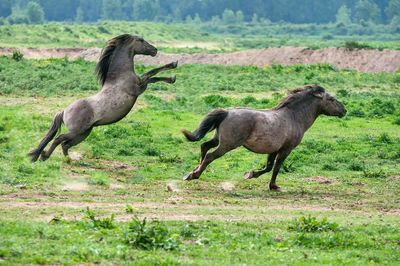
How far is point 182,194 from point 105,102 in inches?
149

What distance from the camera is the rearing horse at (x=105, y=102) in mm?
20109

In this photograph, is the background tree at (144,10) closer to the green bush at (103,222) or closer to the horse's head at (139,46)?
the horse's head at (139,46)

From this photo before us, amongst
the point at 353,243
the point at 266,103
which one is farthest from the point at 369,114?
the point at 353,243

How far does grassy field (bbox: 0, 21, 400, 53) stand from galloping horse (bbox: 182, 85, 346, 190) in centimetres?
4873

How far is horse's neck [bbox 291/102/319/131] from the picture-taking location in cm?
1908

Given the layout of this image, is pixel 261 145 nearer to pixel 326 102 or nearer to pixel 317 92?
pixel 317 92

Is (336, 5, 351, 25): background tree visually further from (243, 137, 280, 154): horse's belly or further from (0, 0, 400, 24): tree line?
(243, 137, 280, 154): horse's belly

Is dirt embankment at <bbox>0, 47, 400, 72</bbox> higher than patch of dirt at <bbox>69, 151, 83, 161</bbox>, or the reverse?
→ patch of dirt at <bbox>69, 151, 83, 161</bbox>

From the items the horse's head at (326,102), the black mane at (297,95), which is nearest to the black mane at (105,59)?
the black mane at (297,95)

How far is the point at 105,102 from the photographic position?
793 inches

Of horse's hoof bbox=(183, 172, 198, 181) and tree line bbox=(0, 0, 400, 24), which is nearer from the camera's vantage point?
horse's hoof bbox=(183, 172, 198, 181)

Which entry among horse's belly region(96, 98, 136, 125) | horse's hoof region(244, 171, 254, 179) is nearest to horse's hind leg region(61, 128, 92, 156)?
horse's belly region(96, 98, 136, 125)

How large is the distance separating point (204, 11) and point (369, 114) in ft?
550

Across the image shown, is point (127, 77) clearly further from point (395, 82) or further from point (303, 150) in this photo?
point (395, 82)
